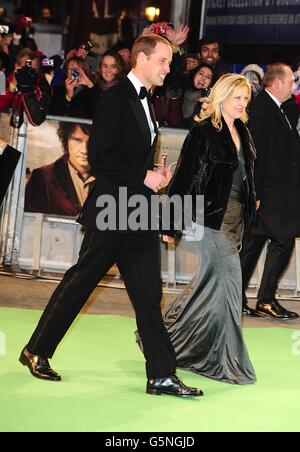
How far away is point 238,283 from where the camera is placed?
7.80 metres

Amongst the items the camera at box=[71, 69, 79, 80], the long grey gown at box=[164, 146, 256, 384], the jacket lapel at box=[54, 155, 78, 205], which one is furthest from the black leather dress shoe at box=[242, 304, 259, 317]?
the camera at box=[71, 69, 79, 80]

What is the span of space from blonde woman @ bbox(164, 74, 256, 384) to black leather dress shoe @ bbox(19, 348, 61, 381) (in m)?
1.12

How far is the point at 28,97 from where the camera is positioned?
443 inches

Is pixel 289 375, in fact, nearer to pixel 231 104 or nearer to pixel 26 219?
pixel 231 104

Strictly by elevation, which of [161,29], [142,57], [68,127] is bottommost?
[68,127]

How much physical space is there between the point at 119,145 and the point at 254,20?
9.56 m

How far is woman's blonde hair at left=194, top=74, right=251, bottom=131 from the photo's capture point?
7.70 metres

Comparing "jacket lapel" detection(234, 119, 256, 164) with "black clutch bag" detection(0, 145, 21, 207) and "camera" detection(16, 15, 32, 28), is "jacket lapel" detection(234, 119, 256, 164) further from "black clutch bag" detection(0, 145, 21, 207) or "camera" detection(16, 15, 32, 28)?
"camera" detection(16, 15, 32, 28)

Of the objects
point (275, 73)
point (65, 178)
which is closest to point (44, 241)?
point (65, 178)

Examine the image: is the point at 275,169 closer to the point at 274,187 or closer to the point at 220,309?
the point at 274,187

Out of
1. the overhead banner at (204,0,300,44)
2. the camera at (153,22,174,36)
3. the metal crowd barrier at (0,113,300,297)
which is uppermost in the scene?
the overhead banner at (204,0,300,44)

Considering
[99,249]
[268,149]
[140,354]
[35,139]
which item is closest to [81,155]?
[35,139]

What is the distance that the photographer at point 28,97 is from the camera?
11242 mm

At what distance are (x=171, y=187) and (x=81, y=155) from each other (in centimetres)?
379
